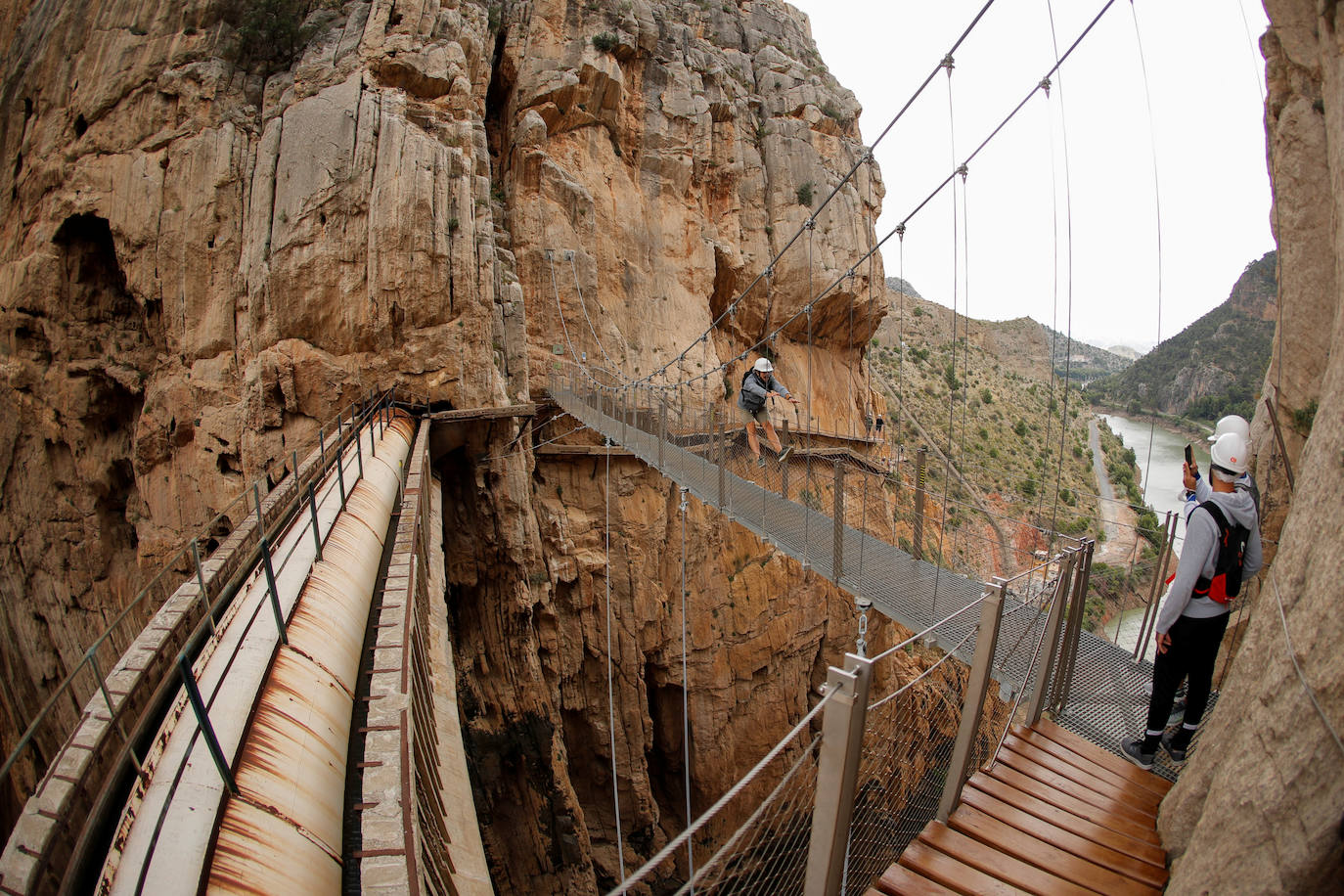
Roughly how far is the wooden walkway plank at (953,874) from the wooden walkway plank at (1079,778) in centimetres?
64

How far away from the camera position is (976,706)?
6.24ft

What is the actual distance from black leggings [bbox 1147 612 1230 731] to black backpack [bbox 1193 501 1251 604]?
0.09 m

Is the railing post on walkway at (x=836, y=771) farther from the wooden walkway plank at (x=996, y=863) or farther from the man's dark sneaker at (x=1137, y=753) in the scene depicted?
the man's dark sneaker at (x=1137, y=753)

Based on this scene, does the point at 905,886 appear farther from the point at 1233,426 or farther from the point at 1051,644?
the point at 1233,426

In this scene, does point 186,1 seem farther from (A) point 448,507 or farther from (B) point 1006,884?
(B) point 1006,884

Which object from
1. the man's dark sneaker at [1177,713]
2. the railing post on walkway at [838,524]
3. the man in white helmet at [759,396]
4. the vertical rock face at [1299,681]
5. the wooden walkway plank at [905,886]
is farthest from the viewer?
the man in white helmet at [759,396]

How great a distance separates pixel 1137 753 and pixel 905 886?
1.32 m

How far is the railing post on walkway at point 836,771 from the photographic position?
1.30 m

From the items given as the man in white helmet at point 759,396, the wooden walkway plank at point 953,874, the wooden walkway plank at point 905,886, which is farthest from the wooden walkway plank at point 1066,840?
the man in white helmet at point 759,396

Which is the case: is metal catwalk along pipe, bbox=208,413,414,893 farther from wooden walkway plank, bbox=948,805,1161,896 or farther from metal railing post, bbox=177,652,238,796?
wooden walkway plank, bbox=948,805,1161,896

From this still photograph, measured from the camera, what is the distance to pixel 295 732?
163 centimetres

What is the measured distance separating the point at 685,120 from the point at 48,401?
35.5ft

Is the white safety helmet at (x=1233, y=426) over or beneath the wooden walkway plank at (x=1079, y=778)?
over

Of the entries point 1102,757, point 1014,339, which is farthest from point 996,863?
point 1014,339
